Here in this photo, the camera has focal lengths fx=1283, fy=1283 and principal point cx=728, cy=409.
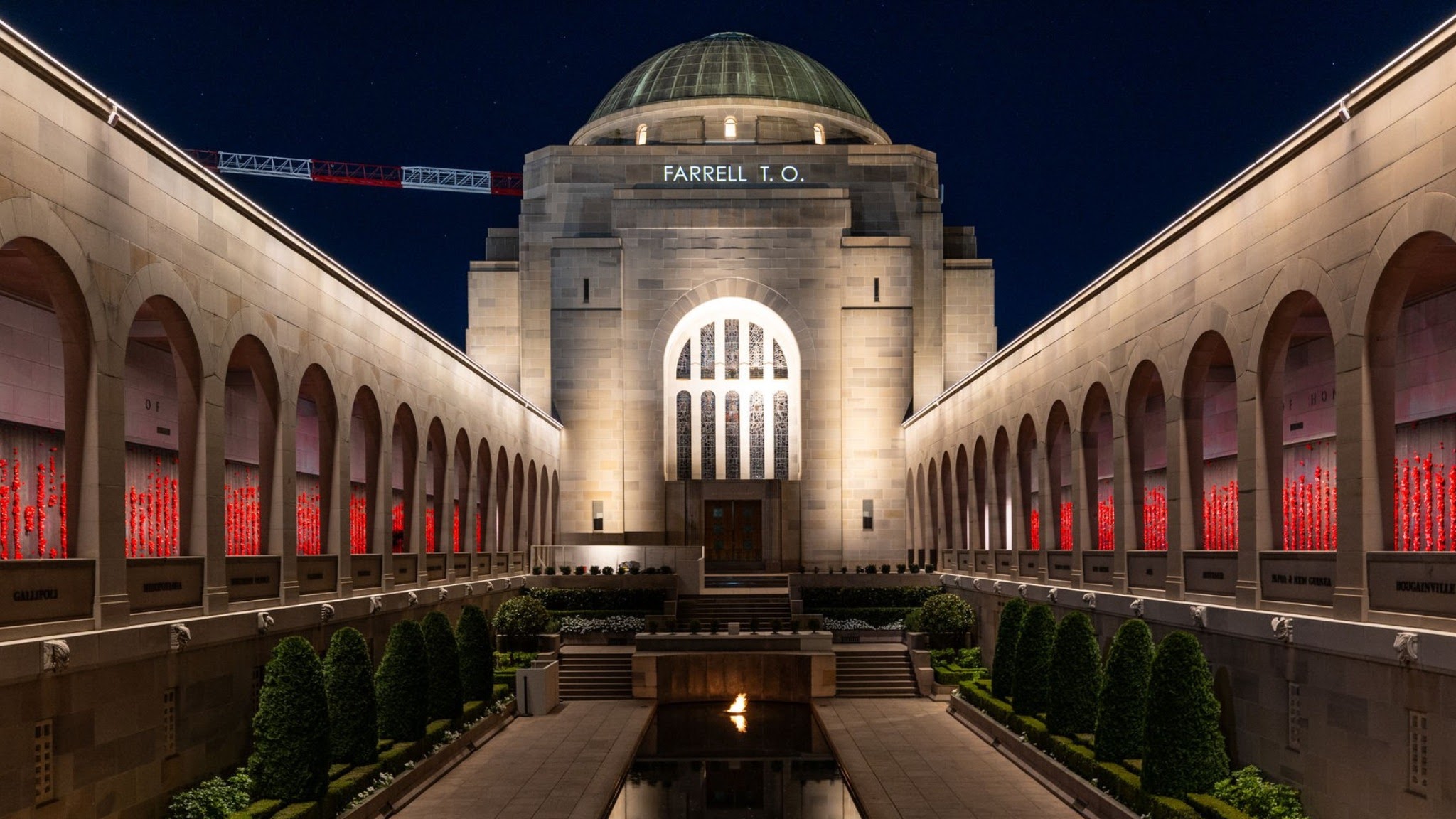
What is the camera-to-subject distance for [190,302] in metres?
16.7

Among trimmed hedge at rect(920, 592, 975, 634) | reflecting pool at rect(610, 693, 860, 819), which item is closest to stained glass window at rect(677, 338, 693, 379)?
trimmed hedge at rect(920, 592, 975, 634)

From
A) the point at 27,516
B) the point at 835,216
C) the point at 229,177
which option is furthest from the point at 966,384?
the point at 229,177

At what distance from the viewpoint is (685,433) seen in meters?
52.8

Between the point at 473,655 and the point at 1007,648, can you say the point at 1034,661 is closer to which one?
the point at 1007,648

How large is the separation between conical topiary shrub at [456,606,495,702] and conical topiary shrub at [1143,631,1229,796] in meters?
15.0

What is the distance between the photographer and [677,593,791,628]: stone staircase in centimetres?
3869

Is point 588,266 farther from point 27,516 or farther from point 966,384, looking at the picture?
point 27,516

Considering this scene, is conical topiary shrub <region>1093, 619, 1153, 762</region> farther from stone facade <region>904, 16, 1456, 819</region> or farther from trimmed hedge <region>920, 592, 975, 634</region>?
trimmed hedge <region>920, 592, 975, 634</region>

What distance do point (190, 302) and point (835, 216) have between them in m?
37.6

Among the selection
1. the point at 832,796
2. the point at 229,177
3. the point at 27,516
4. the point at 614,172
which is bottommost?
the point at 832,796

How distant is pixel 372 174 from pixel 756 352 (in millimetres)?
78831

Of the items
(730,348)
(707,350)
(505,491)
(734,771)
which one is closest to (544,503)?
(505,491)

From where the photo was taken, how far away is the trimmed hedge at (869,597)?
38.9 m

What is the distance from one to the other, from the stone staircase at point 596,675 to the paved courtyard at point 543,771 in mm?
2600
